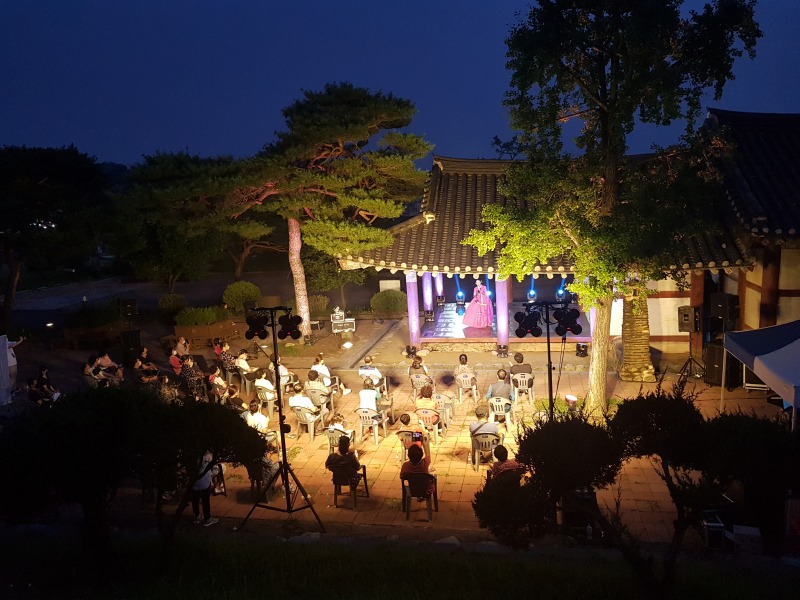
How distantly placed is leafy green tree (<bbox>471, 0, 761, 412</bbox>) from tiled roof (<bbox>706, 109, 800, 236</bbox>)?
1.40 meters

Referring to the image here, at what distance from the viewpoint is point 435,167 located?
60.0 feet

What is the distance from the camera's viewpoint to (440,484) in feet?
30.3

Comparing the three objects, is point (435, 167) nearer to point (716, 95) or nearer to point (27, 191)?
point (716, 95)

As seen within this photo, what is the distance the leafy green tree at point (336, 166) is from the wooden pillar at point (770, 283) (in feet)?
28.7

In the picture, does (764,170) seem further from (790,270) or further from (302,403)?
(302,403)

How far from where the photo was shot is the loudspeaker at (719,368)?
13055mm

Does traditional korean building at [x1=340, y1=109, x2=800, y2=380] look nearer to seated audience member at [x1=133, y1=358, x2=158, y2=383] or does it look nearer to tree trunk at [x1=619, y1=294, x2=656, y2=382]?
tree trunk at [x1=619, y1=294, x2=656, y2=382]

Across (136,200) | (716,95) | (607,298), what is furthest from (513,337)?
(136,200)

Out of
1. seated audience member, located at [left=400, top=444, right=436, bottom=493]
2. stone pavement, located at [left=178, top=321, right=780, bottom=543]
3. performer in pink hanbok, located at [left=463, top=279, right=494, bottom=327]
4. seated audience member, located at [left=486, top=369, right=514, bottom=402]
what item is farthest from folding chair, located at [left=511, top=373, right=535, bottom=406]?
performer in pink hanbok, located at [left=463, top=279, right=494, bottom=327]

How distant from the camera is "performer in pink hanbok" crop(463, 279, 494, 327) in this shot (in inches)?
735

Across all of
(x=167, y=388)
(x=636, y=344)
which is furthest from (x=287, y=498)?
(x=636, y=344)

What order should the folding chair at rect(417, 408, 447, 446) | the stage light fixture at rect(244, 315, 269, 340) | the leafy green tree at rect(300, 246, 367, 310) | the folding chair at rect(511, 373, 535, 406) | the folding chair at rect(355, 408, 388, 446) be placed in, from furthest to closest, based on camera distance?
the leafy green tree at rect(300, 246, 367, 310)
the folding chair at rect(511, 373, 535, 406)
the folding chair at rect(355, 408, 388, 446)
the folding chair at rect(417, 408, 447, 446)
the stage light fixture at rect(244, 315, 269, 340)

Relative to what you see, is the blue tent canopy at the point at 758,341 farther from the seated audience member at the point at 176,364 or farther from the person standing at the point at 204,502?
the seated audience member at the point at 176,364

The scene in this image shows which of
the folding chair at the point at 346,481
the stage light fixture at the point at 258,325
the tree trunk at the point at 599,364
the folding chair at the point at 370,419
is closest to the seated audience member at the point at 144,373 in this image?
the stage light fixture at the point at 258,325
